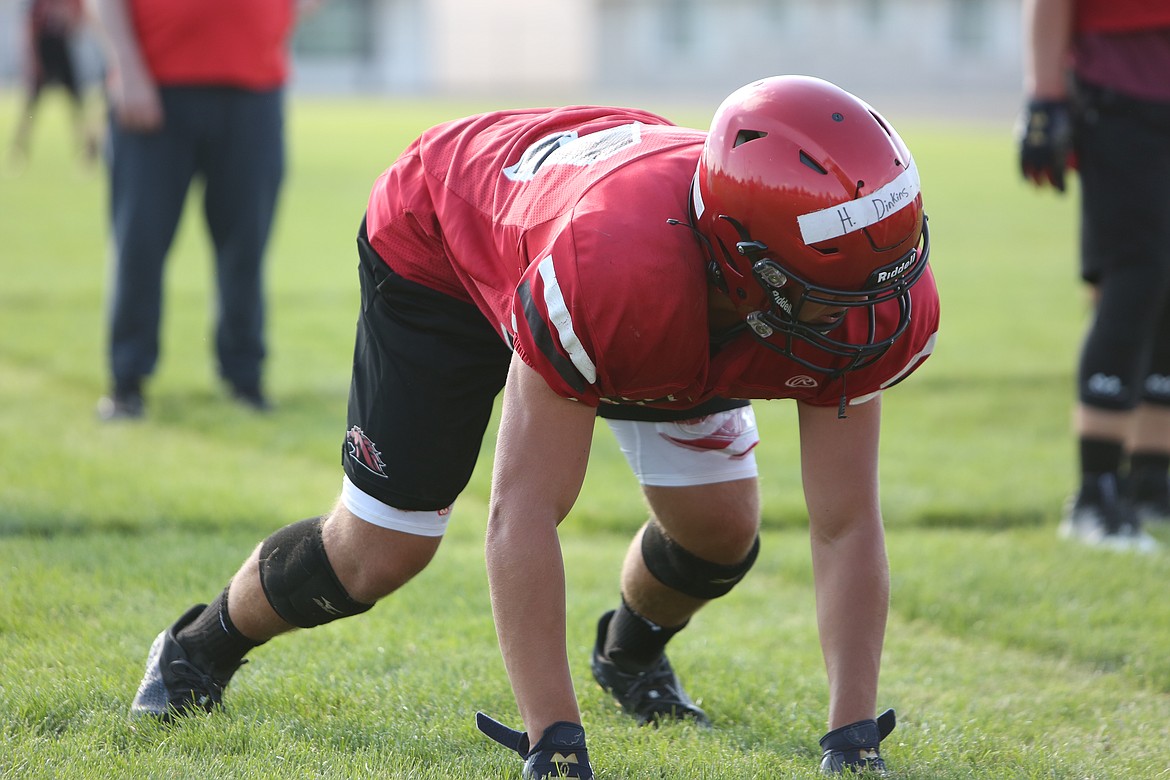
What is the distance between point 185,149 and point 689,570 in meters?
3.89

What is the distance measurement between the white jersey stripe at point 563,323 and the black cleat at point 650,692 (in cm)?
120

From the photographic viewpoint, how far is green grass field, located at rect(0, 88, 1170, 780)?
2.87 meters

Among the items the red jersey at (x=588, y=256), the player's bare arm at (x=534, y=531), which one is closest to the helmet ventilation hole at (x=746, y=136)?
the red jersey at (x=588, y=256)

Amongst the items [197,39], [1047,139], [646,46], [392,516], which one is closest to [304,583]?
[392,516]

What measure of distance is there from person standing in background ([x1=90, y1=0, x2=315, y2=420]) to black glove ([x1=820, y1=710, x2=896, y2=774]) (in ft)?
13.8

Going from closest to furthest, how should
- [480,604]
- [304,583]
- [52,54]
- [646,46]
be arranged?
[304,583] → [480,604] → [52,54] → [646,46]

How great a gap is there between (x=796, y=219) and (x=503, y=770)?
126cm

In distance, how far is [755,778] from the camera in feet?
8.85

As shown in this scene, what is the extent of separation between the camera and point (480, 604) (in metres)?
3.90

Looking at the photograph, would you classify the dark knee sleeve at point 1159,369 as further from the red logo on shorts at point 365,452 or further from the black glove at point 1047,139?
the red logo on shorts at point 365,452

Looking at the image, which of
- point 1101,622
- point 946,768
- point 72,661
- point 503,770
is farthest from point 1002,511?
point 72,661

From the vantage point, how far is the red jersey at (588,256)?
2.24 meters

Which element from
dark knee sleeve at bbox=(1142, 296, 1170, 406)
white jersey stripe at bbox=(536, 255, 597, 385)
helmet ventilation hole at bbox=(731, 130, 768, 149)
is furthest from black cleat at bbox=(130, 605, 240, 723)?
dark knee sleeve at bbox=(1142, 296, 1170, 406)

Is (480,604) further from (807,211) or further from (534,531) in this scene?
(807,211)
